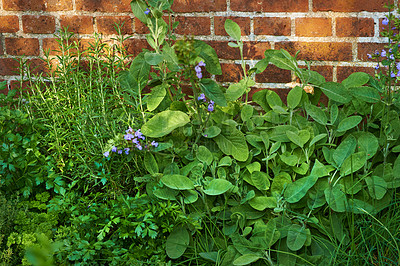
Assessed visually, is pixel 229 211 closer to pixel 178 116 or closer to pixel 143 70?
pixel 178 116

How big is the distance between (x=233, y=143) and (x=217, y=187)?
9.6 inches

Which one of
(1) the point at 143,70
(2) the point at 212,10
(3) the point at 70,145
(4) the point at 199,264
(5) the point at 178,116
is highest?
(2) the point at 212,10

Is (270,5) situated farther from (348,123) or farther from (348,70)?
(348,123)

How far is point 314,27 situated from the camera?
197 centimetres

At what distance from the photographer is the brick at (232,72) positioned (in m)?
2.05

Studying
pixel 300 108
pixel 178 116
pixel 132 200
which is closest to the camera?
pixel 132 200

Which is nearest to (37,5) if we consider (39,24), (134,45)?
(39,24)

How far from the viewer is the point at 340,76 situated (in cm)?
200

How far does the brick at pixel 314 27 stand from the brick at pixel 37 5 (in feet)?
4.03

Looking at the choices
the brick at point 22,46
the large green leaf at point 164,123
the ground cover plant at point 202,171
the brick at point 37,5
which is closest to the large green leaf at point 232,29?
the ground cover plant at point 202,171

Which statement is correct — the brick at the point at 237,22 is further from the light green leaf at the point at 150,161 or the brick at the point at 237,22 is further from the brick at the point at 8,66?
the brick at the point at 8,66

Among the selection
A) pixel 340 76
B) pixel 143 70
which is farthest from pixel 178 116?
pixel 340 76

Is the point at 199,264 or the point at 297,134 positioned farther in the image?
the point at 297,134

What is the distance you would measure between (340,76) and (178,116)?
36.2 inches
